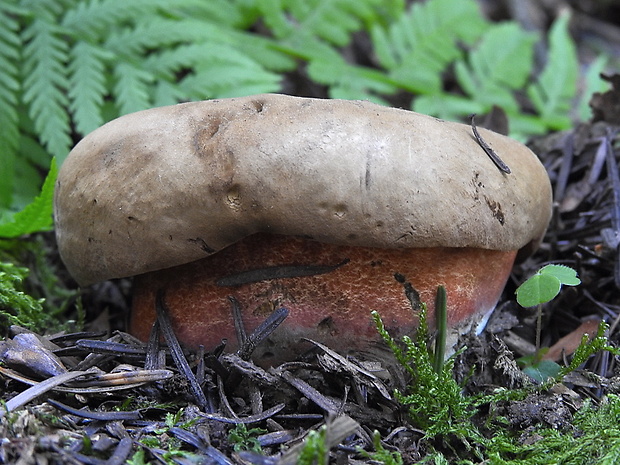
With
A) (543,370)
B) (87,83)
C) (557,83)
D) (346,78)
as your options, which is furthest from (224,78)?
(557,83)

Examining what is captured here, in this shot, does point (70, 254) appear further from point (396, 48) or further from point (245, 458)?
point (396, 48)

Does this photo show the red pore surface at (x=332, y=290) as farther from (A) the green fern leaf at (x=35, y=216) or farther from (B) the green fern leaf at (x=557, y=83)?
(B) the green fern leaf at (x=557, y=83)

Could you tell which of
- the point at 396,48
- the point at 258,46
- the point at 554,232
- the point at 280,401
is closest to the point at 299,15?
the point at 258,46

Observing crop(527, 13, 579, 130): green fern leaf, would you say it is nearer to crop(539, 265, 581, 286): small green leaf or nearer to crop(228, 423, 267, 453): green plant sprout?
crop(539, 265, 581, 286): small green leaf

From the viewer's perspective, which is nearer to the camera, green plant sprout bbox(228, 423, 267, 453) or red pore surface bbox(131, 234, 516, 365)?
green plant sprout bbox(228, 423, 267, 453)

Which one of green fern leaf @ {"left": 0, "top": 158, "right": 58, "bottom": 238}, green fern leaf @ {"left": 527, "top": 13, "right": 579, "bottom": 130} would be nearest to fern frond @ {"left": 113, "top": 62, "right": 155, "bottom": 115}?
green fern leaf @ {"left": 0, "top": 158, "right": 58, "bottom": 238}

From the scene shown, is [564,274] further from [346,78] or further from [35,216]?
[346,78]

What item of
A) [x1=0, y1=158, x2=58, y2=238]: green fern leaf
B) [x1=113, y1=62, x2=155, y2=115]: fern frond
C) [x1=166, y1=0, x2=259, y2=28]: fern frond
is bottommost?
[x1=0, y1=158, x2=58, y2=238]: green fern leaf
